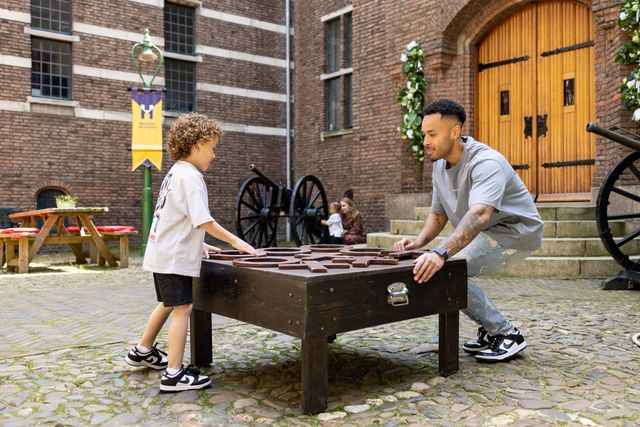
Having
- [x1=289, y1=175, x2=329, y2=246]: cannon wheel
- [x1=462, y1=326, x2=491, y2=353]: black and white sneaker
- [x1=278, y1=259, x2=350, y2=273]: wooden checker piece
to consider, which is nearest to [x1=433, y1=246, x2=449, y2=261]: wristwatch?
Answer: [x1=278, y1=259, x2=350, y2=273]: wooden checker piece

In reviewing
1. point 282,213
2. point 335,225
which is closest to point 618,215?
point 335,225

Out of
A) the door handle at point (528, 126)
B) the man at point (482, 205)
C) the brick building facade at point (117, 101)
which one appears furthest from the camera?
the brick building facade at point (117, 101)

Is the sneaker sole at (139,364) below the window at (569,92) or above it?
below

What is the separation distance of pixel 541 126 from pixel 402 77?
290 cm

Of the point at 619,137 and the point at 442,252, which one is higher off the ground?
the point at 619,137

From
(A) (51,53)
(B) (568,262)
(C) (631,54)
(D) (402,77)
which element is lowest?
(B) (568,262)

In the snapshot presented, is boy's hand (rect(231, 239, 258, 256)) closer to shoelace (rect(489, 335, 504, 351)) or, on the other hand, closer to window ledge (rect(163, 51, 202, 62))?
shoelace (rect(489, 335, 504, 351))

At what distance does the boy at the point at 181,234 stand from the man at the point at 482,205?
4.10 ft

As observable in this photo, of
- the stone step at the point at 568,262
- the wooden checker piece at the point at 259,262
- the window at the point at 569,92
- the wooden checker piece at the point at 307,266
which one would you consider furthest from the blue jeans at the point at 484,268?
the window at the point at 569,92

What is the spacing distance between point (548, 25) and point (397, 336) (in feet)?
25.2

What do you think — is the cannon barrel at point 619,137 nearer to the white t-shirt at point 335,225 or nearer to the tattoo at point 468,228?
the tattoo at point 468,228

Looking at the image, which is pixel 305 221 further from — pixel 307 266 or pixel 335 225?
pixel 307 266

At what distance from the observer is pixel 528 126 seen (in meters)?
10.4

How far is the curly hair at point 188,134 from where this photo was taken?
3119mm
